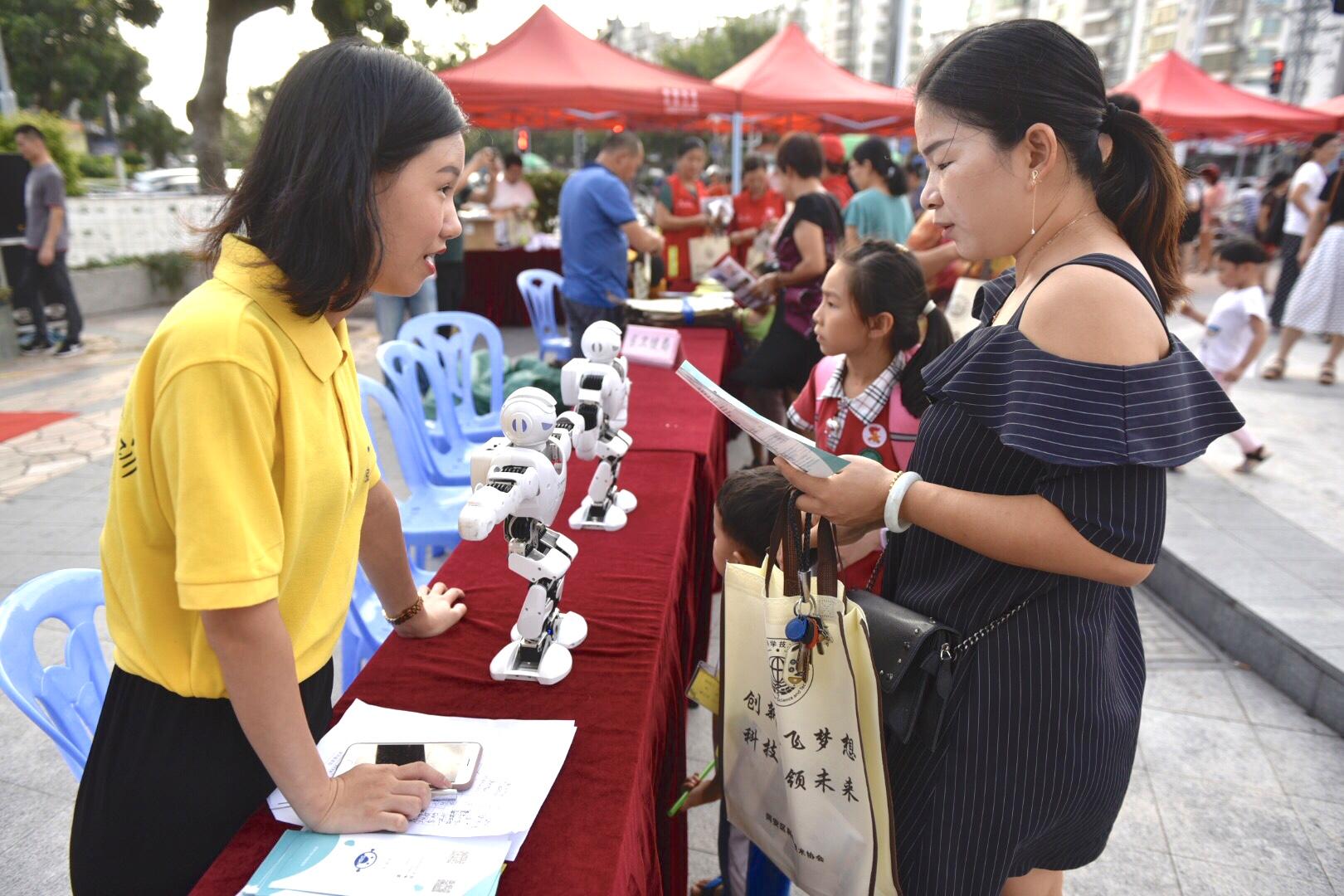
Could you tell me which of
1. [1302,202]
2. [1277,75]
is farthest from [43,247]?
[1277,75]

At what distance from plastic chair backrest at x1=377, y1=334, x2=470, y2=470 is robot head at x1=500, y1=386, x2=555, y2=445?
1.90 metres

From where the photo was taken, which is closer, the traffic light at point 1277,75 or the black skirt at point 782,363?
the black skirt at point 782,363

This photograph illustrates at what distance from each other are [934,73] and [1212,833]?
2.18 metres

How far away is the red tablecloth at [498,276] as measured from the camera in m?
8.42

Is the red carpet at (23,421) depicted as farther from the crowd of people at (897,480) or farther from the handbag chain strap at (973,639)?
the handbag chain strap at (973,639)

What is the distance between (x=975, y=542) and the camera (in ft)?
3.43

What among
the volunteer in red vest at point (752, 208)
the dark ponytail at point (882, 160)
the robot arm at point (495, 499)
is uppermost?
the dark ponytail at point (882, 160)

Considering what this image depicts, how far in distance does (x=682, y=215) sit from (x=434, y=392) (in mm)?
4004

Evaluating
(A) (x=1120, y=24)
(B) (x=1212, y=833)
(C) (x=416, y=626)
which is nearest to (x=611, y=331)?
(C) (x=416, y=626)

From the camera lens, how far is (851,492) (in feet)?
3.64

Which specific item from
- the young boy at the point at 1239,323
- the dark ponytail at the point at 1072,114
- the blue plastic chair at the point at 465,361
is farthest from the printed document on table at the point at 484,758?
the young boy at the point at 1239,323

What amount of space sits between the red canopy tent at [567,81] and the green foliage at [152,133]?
25.4 m

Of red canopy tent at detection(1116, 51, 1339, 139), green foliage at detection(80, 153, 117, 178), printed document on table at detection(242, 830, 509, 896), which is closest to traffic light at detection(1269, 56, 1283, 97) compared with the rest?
red canopy tent at detection(1116, 51, 1339, 139)

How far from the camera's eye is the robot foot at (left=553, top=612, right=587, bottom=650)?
1.40 meters
